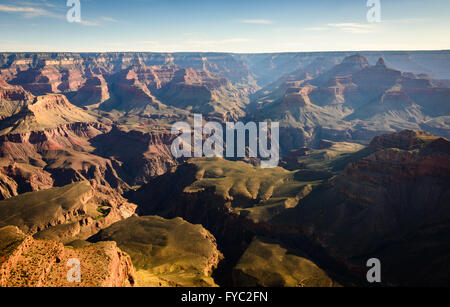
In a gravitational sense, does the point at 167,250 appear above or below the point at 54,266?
below

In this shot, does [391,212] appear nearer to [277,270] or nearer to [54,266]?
[277,270]

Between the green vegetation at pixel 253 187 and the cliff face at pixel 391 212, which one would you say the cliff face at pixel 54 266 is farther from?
the cliff face at pixel 391 212

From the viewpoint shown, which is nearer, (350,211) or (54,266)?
(54,266)

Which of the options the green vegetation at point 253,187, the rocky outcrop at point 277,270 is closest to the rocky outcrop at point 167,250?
the rocky outcrop at point 277,270

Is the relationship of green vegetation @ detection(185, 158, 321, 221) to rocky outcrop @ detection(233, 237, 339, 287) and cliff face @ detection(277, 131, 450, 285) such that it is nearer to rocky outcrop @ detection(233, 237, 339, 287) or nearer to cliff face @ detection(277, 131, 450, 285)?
cliff face @ detection(277, 131, 450, 285)


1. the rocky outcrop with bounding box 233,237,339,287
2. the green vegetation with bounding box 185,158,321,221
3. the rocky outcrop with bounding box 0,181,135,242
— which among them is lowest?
the rocky outcrop with bounding box 233,237,339,287

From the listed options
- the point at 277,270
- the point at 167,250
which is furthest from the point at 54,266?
the point at 277,270

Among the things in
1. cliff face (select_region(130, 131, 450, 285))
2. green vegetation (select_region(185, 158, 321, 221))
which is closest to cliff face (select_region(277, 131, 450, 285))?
cliff face (select_region(130, 131, 450, 285))

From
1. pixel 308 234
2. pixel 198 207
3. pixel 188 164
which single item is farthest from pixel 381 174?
pixel 188 164
